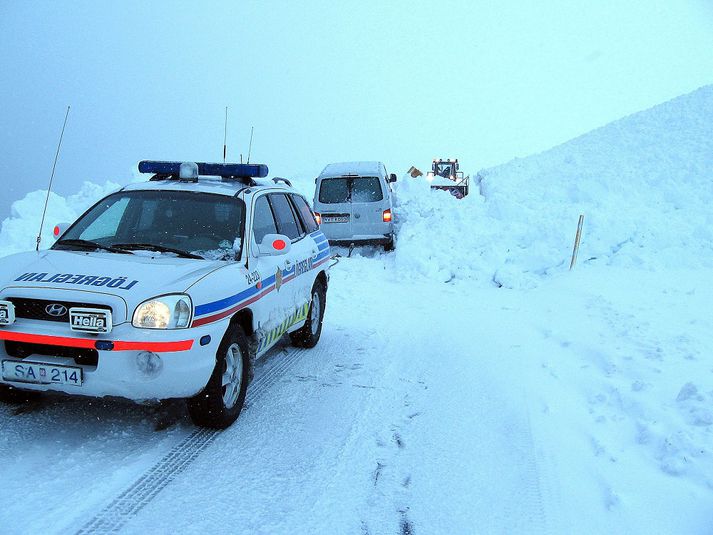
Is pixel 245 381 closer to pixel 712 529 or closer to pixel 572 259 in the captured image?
pixel 712 529

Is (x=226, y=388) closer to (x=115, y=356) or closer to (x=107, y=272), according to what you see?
(x=115, y=356)

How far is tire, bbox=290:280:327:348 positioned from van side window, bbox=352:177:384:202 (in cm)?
700

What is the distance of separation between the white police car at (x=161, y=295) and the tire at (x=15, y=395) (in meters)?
0.01

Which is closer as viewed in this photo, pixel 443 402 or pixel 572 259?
pixel 443 402

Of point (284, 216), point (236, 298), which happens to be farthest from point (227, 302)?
point (284, 216)

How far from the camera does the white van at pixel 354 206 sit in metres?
13.7

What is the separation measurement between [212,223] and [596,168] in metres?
15.8

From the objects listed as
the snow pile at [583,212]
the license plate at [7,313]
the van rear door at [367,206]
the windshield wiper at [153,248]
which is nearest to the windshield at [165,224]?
the windshield wiper at [153,248]

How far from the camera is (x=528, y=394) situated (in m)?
5.25

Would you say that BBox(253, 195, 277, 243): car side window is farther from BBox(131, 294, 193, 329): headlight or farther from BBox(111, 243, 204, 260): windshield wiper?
BBox(131, 294, 193, 329): headlight

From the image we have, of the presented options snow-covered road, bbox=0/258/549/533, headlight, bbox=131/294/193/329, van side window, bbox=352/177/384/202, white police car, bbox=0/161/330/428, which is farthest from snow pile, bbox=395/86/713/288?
headlight, bbox=131/294/193/329

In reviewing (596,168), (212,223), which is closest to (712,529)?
(212,223)

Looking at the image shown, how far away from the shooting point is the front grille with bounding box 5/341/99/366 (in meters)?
3.59

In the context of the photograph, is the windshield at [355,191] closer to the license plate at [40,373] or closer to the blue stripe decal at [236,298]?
the blue stripe decal at [236,298]
